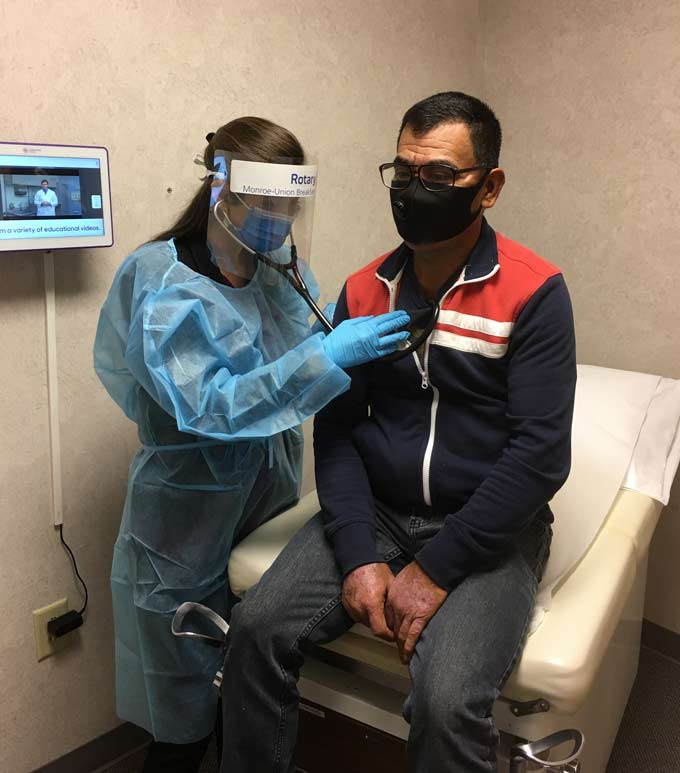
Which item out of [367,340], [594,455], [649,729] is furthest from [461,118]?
[649,729]

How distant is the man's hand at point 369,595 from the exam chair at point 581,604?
6 cm

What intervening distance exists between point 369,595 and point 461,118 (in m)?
0.74

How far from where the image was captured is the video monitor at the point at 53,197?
1.18 m

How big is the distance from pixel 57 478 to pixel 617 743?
1.46 metres

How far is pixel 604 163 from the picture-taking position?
1.92 meters

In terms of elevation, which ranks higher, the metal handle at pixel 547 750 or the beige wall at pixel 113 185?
the beige wall at pixel 113 185

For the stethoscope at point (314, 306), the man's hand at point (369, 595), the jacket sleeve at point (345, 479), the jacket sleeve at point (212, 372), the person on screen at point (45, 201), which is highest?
the person on screen at point (45, 201)

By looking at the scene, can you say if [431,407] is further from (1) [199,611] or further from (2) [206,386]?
(1) [199,611]

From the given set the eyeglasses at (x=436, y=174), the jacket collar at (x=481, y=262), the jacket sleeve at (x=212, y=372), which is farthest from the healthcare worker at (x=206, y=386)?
the eyeglasses at (x=436, y=174)

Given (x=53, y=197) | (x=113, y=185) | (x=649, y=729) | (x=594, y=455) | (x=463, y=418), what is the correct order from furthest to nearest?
1. (x=649, y=729)
2. (x=594, y=455)
3. (x=113, y=185)
4. (x=53, y=197)
5. (x=463, y=418)

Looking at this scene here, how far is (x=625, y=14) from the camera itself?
1.81m

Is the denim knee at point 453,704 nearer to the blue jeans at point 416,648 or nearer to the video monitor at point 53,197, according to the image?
the blue jeans at point 416,648

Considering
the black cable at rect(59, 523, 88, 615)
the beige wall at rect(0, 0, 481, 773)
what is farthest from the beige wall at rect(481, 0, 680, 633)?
the black cable at rect(59, 523, 88, 615)

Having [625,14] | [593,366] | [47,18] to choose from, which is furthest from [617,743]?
[47,18]
